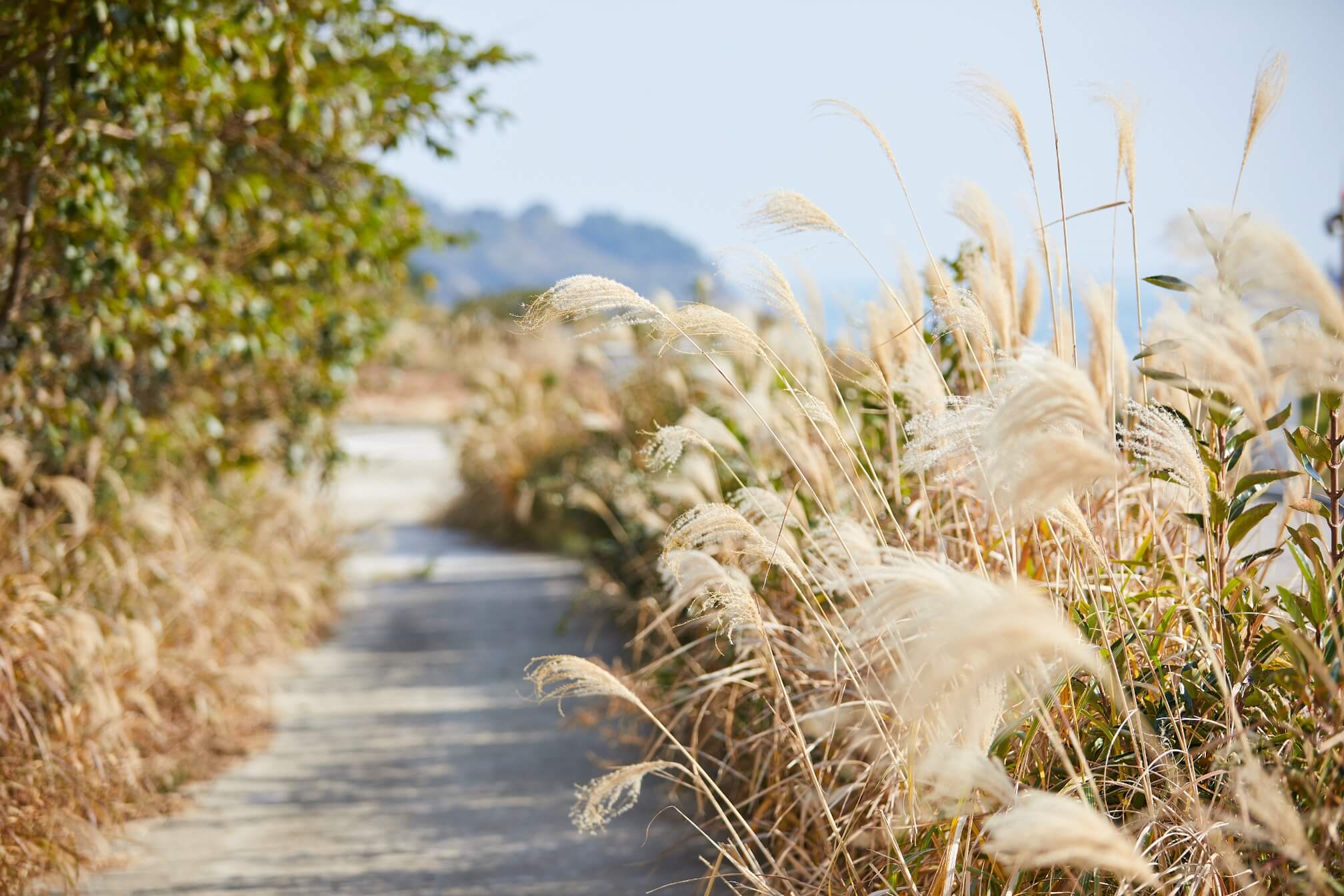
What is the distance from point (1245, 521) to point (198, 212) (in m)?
3.42

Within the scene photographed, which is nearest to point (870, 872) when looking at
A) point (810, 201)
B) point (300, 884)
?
point (810, 201)

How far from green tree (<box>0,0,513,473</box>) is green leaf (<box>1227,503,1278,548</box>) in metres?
3.04

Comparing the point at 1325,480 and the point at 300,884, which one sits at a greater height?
the point at 1325,480

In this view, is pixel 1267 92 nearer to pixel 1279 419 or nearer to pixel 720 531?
pixel 1279 419

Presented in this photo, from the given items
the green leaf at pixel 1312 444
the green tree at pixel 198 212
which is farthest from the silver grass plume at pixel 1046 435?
the green tree at pixel 198 212

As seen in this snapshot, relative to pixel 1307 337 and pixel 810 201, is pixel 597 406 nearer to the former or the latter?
pixel 810 201

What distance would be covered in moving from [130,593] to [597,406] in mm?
3509

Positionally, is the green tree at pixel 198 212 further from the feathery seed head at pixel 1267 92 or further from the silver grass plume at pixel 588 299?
the feathery seed head at pixel 1267 92

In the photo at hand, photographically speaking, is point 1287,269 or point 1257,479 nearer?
point 1287,269

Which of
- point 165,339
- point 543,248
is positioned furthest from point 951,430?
point 543,248

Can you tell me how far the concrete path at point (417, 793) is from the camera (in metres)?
2.85

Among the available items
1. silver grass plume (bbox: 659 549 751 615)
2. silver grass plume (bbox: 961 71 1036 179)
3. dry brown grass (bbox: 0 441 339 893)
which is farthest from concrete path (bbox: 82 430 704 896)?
silver grass plume (bbox: 961 71 1036 179)

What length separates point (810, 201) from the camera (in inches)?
72.6

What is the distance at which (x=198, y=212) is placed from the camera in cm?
360
